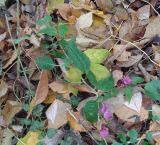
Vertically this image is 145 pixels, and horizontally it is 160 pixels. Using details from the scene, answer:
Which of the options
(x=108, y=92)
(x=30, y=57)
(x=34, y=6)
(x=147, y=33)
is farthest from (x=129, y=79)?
(x=34, y=6)

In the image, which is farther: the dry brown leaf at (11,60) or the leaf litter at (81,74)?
the dry brown leaf at (11,60)

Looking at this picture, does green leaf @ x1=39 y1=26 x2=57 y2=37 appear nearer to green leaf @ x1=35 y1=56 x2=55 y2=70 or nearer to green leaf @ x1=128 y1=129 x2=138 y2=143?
green leaf @ x1=35 y1=56 x2=55 y2=70

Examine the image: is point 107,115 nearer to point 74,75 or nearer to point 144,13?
point 74,75

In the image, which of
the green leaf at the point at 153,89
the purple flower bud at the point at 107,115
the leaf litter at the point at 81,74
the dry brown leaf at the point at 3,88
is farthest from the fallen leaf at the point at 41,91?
the green leaf at the point at 153,89

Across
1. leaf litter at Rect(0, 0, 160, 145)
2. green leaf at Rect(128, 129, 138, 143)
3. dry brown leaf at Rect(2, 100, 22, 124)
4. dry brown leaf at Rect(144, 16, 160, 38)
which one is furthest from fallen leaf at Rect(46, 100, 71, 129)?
dry brown leaf at Rect(144, 16, 160, 38)

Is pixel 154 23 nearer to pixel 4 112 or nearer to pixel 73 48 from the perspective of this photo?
pixel 73 48

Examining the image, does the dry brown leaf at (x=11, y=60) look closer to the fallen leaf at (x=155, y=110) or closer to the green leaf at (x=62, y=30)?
the green leaf at (x=62, y=30)
